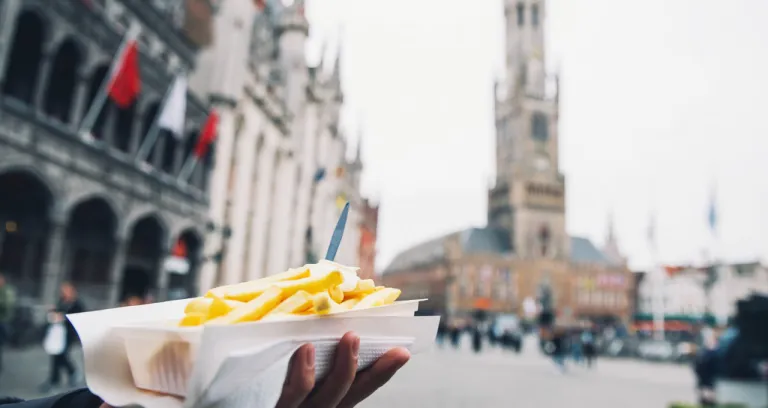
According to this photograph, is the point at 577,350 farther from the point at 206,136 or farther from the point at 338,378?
the point at 338,378

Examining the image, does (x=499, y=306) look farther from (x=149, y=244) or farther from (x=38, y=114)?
(x=38, y=114)

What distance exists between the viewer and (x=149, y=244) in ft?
64.4

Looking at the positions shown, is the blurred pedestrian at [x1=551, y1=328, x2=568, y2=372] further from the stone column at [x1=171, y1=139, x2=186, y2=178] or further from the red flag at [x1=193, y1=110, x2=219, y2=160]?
the stone column at [x1=171, y1=139, x2=186, y2=178]

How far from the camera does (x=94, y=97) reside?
51.4 feet

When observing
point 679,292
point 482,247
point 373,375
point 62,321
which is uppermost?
point 482,247

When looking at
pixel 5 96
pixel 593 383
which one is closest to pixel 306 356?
pixel 5 96

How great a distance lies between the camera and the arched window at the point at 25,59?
1273 centimetres

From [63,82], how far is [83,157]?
6.71 ft

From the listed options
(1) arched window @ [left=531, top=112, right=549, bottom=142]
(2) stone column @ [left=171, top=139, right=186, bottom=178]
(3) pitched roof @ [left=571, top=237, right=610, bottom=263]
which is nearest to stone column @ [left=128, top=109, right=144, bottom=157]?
(2) stone column @ [left=171, top=139, right=186, bottom=178]

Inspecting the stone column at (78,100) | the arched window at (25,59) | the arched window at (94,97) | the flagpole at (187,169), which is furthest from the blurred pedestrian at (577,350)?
the arched window at (25,59)

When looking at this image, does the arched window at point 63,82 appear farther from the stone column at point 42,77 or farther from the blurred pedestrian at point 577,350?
the blurred pedestrian at point 577,350

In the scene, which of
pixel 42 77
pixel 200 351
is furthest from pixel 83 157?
pixel 200 351

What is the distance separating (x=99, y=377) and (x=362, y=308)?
2.56ft

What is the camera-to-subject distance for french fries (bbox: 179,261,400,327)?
1.57 m
